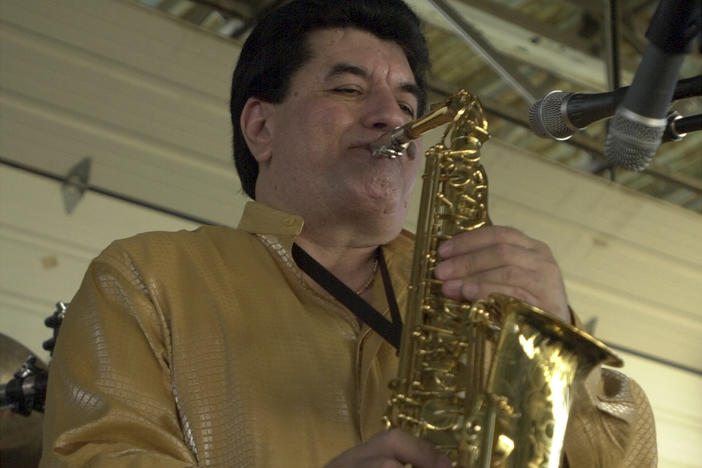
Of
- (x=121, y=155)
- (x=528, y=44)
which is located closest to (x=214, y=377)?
(x=121, y=155)

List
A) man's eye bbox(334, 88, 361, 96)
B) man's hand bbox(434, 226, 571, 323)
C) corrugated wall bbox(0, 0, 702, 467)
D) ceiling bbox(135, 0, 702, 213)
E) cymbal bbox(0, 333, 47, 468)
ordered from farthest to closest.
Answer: ceiling bbox(135, 0, 702, 213) → corrugated wall bbox(0, 0, 702, 467) → cymbal bbox(0, 333, 47, 468) → man's eye bbox(334, 88, 361, 96) → man's hand bbox(434, 226, 571, 323)

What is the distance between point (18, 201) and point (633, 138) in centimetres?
319

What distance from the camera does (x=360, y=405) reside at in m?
1.86

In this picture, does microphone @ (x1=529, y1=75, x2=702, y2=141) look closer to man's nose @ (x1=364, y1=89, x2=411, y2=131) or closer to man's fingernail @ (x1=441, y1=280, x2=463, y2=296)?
man's fingernail @ (x1=441, y1=280, x2=463, y2=296)

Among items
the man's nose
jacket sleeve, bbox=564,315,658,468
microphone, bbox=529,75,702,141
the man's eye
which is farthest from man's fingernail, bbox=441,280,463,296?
the man's eye

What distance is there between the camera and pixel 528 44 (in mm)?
5508

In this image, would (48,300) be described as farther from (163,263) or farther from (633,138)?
(633,138)

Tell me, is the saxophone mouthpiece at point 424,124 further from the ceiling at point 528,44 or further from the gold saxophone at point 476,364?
the ceiling at point 528,44

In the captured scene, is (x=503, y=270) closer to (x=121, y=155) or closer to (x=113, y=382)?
(x=113, y=382)

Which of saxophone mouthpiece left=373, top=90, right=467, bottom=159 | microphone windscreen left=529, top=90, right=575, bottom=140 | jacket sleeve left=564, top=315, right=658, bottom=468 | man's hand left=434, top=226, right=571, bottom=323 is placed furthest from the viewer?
saxophone mouthpiece left=373, top=90, right=467, bottom=159

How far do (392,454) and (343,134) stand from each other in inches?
39.7

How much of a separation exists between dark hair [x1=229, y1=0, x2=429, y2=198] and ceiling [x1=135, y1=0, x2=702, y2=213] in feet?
6.51

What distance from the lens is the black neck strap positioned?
1.95 meters

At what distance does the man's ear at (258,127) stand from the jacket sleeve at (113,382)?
25.1 inches
